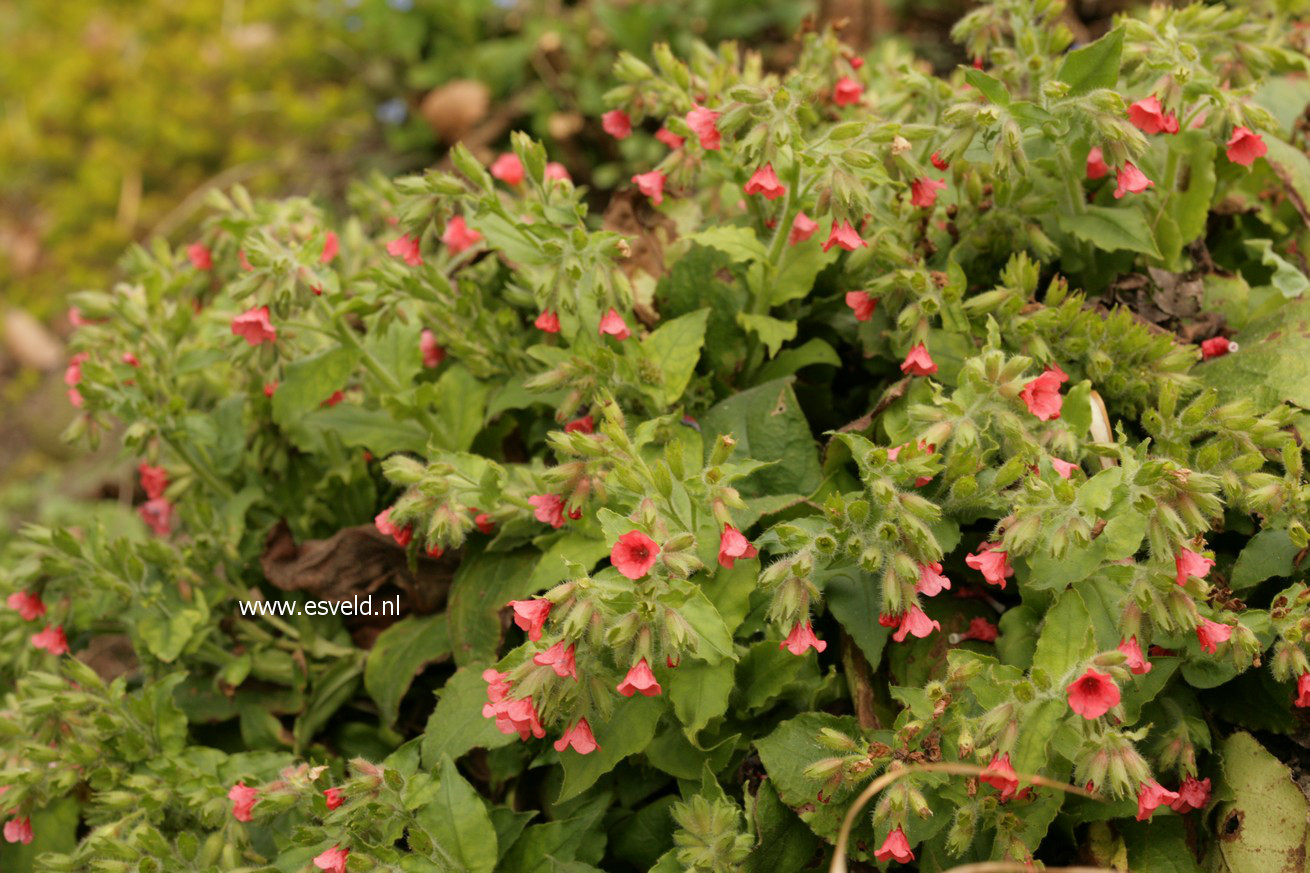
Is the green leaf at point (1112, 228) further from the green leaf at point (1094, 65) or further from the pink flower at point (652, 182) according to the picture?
the pink flower at point (652, 182)

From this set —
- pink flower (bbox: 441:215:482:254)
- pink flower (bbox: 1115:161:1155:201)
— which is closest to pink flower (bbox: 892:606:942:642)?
pink flower (bbox: 1115:161:1155:201)

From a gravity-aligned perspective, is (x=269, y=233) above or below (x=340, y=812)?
above

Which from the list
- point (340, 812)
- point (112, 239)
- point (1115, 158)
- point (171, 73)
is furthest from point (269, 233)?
point (171, 73)

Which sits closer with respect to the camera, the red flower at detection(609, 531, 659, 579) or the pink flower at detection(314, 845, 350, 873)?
the red flower at detection(609, 531, 659, 579)

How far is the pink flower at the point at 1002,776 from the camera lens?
190 centimetres

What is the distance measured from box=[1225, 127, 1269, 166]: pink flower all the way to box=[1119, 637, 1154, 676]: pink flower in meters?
1.14

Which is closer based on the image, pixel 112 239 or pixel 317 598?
pixel 317 598

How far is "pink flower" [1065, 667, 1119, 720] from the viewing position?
75.5 inches

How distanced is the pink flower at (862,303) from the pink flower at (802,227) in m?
0.17

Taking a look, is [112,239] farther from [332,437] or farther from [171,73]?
[332,437]

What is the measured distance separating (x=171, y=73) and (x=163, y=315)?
435cm

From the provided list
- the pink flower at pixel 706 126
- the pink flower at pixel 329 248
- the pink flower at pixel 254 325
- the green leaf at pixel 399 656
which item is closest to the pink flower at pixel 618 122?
the pink flower at pixel 706 126

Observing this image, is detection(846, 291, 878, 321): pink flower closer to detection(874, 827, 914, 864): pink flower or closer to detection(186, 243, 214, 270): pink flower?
detection(874, 827, 914, 864): pink flower

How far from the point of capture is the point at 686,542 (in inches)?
81.4
